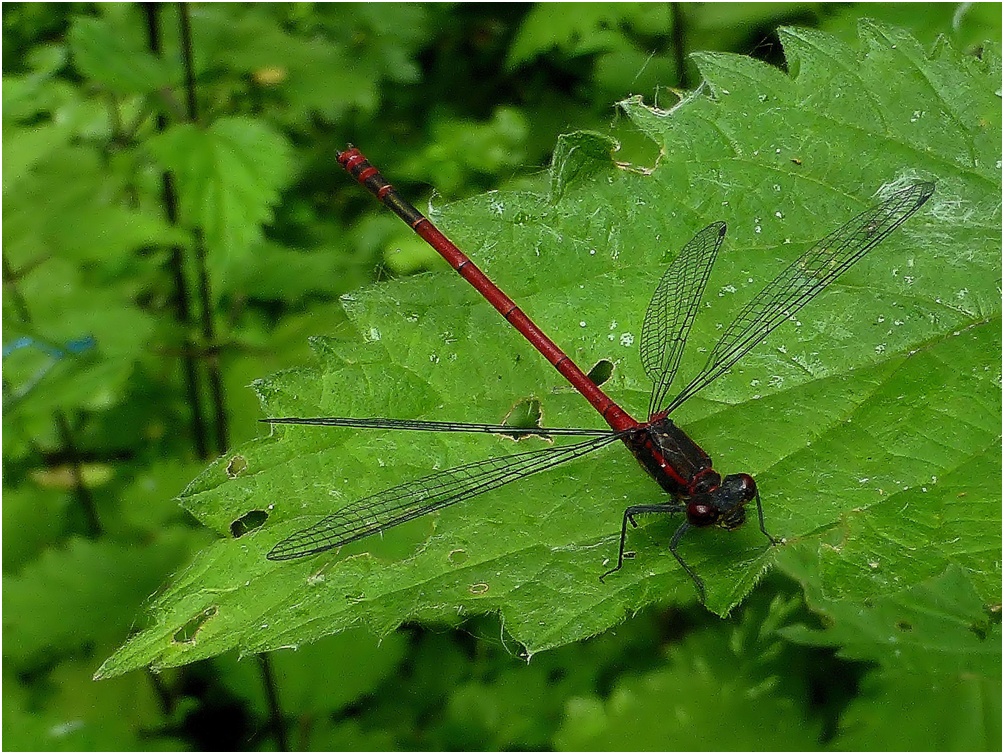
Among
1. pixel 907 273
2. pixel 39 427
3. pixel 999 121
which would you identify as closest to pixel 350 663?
pixel 39 427

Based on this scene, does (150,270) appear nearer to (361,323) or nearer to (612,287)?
(361,323)

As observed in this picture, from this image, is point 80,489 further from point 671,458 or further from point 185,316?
point 671,458

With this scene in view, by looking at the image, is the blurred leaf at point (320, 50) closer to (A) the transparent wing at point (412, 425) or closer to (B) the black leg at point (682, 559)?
(A) the transparent wing at point (412, 425)

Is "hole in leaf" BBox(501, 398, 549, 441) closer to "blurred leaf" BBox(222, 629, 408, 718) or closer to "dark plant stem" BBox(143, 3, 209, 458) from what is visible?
"blurred leaf" BBox(222, 629, 408, 718)

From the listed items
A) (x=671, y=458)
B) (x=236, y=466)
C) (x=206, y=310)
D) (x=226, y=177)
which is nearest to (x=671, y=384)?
(x=671, y=458)

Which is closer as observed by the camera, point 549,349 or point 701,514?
point 701,514

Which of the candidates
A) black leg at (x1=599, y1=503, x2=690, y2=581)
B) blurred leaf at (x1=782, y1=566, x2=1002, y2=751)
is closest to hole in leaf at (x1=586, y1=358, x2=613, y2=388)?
black leg at (x1=599, y1=503, x2=690, y2=581)
